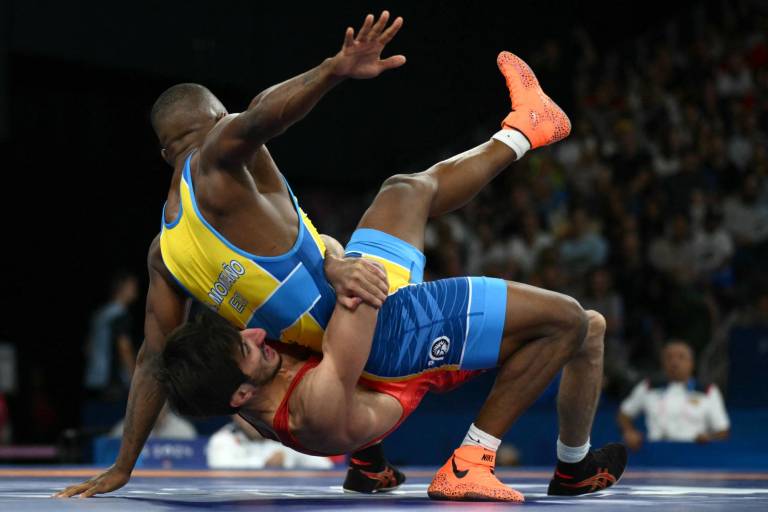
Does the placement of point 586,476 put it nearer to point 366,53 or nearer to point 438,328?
point 438,328

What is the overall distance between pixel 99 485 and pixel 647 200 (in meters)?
5.87

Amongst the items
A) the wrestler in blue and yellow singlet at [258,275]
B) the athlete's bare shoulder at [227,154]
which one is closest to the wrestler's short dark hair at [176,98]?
the wrestler in blue and yellow singlet at [258,275]

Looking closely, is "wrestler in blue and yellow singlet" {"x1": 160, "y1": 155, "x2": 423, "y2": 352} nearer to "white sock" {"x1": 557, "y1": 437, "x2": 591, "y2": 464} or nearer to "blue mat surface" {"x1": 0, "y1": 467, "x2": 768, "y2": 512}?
"blue mat surface" {"x1": 0, "y1": 467, "x2": 768, "y2": 512}

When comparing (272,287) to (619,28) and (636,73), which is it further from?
(619,28)

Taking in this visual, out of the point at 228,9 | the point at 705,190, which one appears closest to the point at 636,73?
the point at 705,190

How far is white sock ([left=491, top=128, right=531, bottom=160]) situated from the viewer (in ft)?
12.2

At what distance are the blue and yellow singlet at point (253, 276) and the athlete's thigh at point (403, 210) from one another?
214mm

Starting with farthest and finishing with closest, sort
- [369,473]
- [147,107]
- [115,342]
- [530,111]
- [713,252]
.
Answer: [147,107]
[115,342]
[713,252]
[530,111]
[369,473]

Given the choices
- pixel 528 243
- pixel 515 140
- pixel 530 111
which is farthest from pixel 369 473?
pixel 528 243

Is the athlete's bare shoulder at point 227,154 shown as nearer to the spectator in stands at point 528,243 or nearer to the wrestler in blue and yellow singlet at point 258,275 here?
the wrestler in blue and yellow singlet at point 258,275

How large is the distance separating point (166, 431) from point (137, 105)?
3207 millimetres

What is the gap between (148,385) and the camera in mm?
3459

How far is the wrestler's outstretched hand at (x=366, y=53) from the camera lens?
278cm

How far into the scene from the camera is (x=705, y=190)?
8352 millimetres
